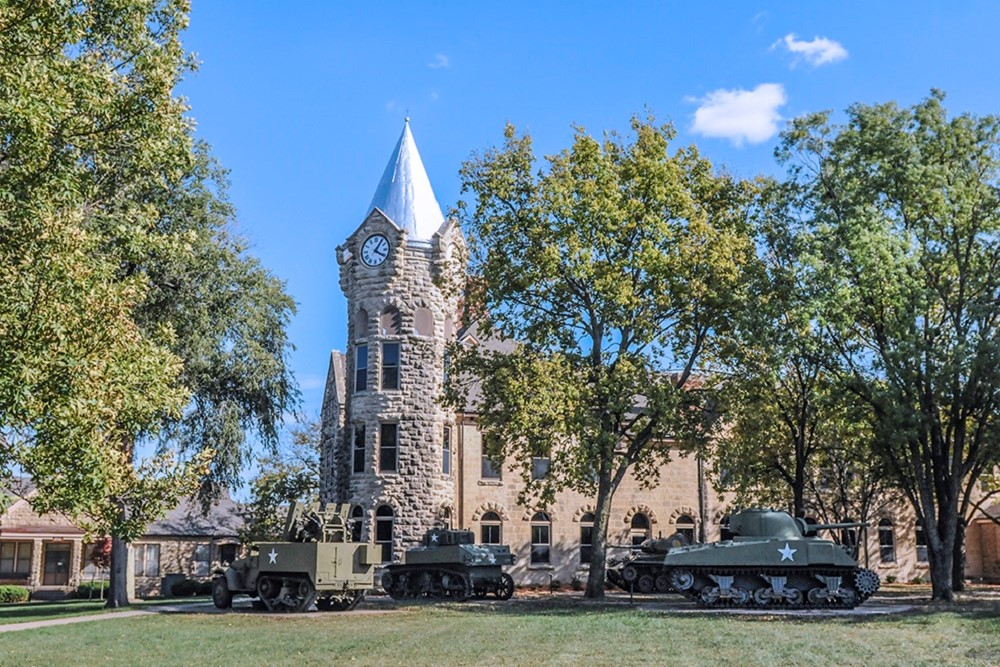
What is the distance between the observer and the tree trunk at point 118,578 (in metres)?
28.8

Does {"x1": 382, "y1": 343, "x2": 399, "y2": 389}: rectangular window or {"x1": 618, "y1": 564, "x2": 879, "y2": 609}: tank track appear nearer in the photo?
{"x1": 618, "y1": 564, "x2": 879, "y2": 609}: tank track

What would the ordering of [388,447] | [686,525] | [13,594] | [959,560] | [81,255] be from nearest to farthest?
[81,255]
[959,560]
[388,447]
[13,594]
[686,525]

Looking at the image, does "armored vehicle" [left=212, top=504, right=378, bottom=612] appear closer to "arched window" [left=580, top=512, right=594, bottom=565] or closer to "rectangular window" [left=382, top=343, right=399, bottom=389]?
"rectangular window" [left=382, top=343, right=399, bottom=389]

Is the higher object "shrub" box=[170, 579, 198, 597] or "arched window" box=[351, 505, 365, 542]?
"arched window" box=[351, 505, 365, 542]

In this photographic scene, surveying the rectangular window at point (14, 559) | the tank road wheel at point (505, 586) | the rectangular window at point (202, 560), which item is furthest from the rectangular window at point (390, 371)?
the rectangular window at point (14, 559)

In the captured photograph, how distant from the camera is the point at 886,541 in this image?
4494 centimetres

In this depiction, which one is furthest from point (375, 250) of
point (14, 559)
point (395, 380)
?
point (14, 559)

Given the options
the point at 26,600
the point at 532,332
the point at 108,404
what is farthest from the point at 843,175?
the point at 26,600

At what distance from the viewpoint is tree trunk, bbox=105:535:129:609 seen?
28.8m

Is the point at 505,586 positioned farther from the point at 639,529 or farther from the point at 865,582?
the point at 639,529

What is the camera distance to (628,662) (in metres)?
13.3

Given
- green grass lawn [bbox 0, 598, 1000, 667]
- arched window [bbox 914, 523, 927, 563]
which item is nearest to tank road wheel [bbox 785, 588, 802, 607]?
green grass lawn [bbox 0, 598, 1000, 667]

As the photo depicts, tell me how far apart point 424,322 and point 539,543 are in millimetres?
10025

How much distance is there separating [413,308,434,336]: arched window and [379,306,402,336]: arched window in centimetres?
77
